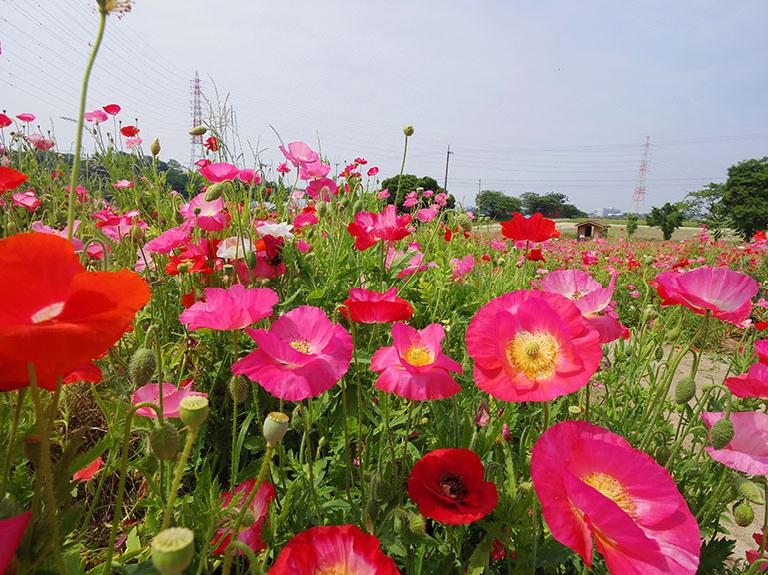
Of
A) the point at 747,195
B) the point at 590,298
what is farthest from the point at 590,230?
the point at 590,298

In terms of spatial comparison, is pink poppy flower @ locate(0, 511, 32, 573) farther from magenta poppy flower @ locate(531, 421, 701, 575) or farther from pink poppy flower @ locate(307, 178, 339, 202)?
pink poppy flower @ locate(307, 178, 339, 202)

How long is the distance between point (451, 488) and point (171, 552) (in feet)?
1.78

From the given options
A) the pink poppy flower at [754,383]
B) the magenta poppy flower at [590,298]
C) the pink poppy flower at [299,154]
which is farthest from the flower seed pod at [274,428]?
the pink poppy flower at [299,154]

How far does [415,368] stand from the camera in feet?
2.49

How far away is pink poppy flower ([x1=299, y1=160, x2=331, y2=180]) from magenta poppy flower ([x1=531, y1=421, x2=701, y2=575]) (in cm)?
172

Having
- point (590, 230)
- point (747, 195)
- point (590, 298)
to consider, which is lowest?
point (590, 230)

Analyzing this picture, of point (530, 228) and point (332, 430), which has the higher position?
point (530, 228)

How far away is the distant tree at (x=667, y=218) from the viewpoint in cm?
3700

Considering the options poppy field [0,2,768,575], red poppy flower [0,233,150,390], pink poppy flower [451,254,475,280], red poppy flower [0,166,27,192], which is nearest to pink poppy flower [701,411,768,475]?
poppy field [0,2,768,575]

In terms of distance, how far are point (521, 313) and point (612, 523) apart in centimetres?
37

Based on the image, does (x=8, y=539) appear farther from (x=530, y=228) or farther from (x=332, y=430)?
(x=530, y=228)

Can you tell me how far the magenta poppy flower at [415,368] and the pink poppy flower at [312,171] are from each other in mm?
1343

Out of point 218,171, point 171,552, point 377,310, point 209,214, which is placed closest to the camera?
point 171,552

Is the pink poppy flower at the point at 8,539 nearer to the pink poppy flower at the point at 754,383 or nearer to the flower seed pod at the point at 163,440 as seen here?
the flower seed pod at the point at 163,440
